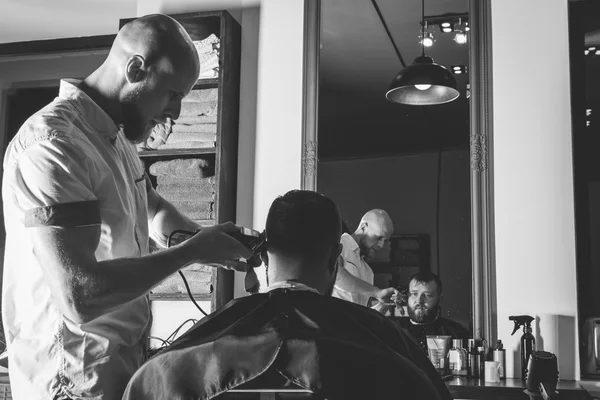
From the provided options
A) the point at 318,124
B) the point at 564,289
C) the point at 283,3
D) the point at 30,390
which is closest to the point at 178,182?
the point at 318,124

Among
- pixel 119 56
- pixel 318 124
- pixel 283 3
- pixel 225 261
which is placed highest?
pixel 283 3

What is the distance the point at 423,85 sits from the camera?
141 inches

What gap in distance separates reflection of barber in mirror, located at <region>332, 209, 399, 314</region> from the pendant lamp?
0.62 meters

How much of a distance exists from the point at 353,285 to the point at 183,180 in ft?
3.62

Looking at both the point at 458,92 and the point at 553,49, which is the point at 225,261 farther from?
the point at 553,49

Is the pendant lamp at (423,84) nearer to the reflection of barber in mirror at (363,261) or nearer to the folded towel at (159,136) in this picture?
the reflection of barber in mirror at (363,261)

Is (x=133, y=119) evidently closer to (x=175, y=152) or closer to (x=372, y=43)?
(x=175, y=152)

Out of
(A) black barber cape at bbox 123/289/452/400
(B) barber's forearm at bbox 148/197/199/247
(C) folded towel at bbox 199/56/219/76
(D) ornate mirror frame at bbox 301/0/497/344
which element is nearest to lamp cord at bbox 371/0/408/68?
(D) ornate mirror frame at bbox 301/0/497/344

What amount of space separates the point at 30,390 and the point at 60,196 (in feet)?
1.39

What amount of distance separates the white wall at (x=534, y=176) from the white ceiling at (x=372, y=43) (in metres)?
0.26

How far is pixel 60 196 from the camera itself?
134cm

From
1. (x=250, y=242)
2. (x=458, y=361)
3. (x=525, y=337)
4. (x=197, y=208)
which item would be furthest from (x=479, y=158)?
(x=250, y=242)

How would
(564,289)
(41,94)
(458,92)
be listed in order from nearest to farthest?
(564,289) < (458,92) < (41,94)

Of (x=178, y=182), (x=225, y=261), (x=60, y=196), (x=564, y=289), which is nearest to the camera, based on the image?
(x=60, y=196)
